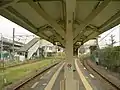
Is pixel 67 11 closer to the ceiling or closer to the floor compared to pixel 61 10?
closer to the floor

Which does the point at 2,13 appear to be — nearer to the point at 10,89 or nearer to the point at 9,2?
the point at 9,2

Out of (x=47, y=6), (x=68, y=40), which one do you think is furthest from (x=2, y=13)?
(x=68, y=40)

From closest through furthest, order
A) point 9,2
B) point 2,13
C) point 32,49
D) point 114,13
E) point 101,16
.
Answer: point 9,2, point 2,13, point 114,13, point 101,16, point 32,49

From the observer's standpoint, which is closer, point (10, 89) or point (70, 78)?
point (70, 78)

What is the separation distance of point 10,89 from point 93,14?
361 inches

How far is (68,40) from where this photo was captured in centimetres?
791

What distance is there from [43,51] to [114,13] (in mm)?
87234

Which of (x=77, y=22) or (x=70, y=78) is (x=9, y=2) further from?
(x=77, y=22)

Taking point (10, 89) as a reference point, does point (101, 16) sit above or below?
above

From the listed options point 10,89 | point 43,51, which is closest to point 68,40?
point 10,89

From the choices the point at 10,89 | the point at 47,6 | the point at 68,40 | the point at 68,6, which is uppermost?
the point at 47,6

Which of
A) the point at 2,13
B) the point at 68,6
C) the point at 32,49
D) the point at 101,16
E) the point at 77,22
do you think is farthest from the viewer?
the point at 32,49

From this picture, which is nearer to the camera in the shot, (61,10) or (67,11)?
(67,11)

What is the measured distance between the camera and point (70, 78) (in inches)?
318
